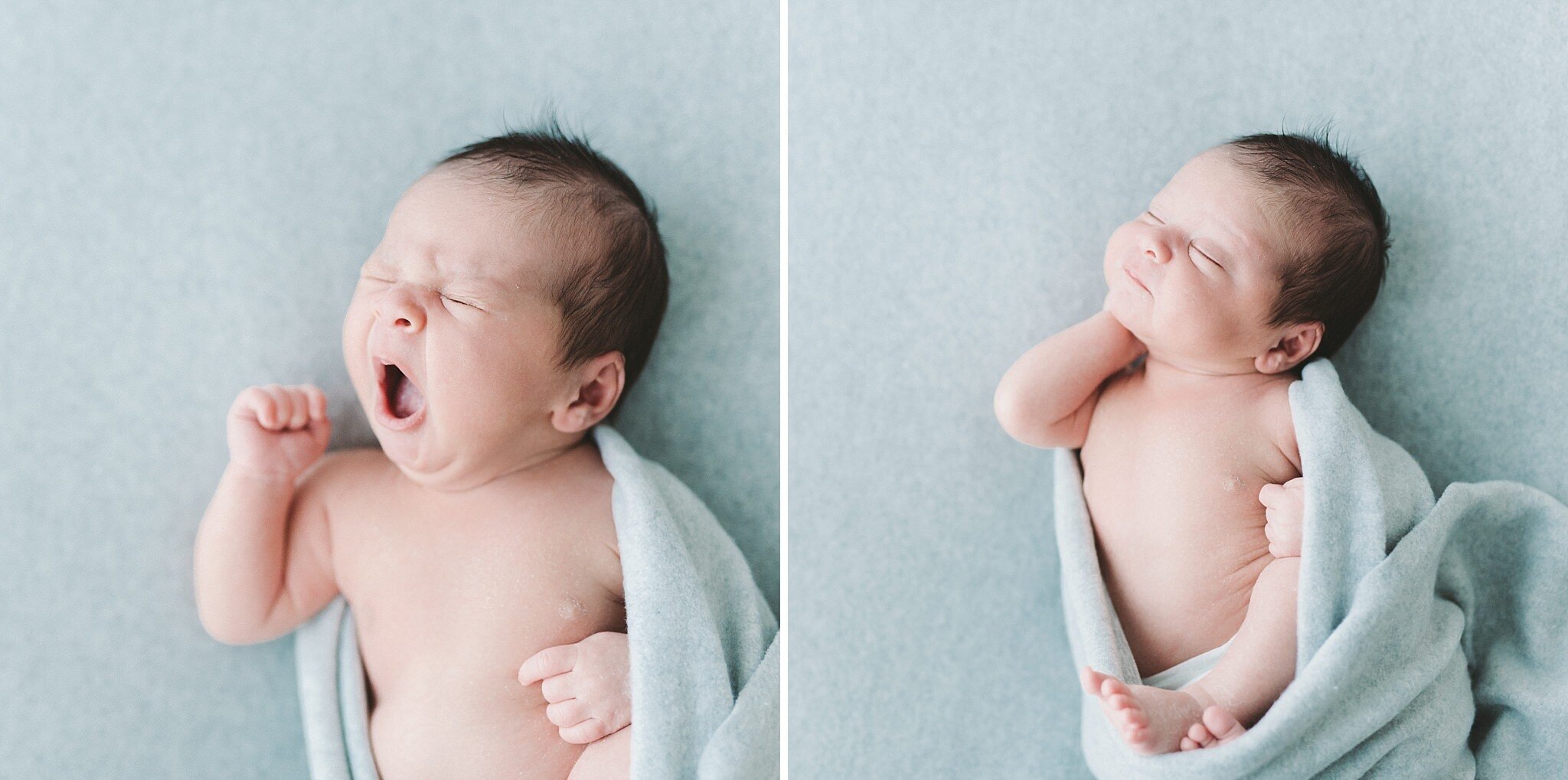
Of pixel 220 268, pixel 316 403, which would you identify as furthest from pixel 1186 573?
pixel 220 268

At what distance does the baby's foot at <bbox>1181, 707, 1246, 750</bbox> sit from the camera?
1.17 metres

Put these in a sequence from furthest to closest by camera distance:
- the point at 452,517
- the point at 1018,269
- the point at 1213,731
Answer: the point at 1018,269 < the point at 452,517 < the point at 1213,731

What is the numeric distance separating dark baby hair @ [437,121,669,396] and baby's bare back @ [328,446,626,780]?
192 millimetres

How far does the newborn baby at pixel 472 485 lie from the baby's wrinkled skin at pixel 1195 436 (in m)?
0.54

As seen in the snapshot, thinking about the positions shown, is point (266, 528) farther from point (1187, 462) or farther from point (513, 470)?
point (1187, 462)

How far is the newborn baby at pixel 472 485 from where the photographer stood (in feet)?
3.94

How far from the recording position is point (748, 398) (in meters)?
1.41

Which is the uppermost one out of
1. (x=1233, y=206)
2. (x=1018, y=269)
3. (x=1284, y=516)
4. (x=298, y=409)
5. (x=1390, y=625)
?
(x=1233, y=206)

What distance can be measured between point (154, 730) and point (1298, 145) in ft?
5.22

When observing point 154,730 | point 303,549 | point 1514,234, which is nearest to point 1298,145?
point 1514,234

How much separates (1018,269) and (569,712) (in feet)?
2.65

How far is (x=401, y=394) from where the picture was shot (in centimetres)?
125

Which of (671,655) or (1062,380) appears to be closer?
(671,655)

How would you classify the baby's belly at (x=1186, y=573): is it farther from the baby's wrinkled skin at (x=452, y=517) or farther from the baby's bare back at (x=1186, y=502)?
the baby's wrinkled skin at (x=452, y=517)
